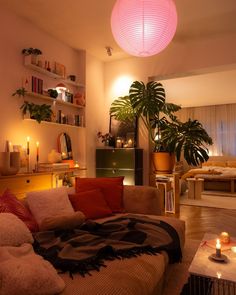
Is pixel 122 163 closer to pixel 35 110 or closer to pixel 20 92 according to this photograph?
pixel 35 110

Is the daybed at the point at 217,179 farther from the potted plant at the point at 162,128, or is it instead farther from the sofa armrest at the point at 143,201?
the sofa armrest at the point at 143,201

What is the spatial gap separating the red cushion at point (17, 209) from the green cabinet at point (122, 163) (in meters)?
2.32

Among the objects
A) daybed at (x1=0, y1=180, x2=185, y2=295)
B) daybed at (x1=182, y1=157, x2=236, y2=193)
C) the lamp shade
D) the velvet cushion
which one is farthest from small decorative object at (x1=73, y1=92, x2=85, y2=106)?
daybed at (x1=182, y1=157, x2=236, y2=193)

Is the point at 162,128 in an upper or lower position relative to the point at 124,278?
upper

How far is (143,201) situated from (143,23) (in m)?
1.78

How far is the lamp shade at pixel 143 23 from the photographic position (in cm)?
198

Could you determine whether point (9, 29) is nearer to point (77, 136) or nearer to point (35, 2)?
point (35, 2)

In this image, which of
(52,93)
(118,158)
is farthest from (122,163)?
(52,93)

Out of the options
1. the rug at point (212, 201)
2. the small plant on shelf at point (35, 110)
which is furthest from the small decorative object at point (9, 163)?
the rug at point (212, 201)

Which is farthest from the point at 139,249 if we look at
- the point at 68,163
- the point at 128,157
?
the point at 128,157

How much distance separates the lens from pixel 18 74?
341cm

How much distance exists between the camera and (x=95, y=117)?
4781mm

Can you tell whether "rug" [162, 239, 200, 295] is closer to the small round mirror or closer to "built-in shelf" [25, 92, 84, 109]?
the small round mirror

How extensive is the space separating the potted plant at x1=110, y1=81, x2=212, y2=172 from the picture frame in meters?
0.18
